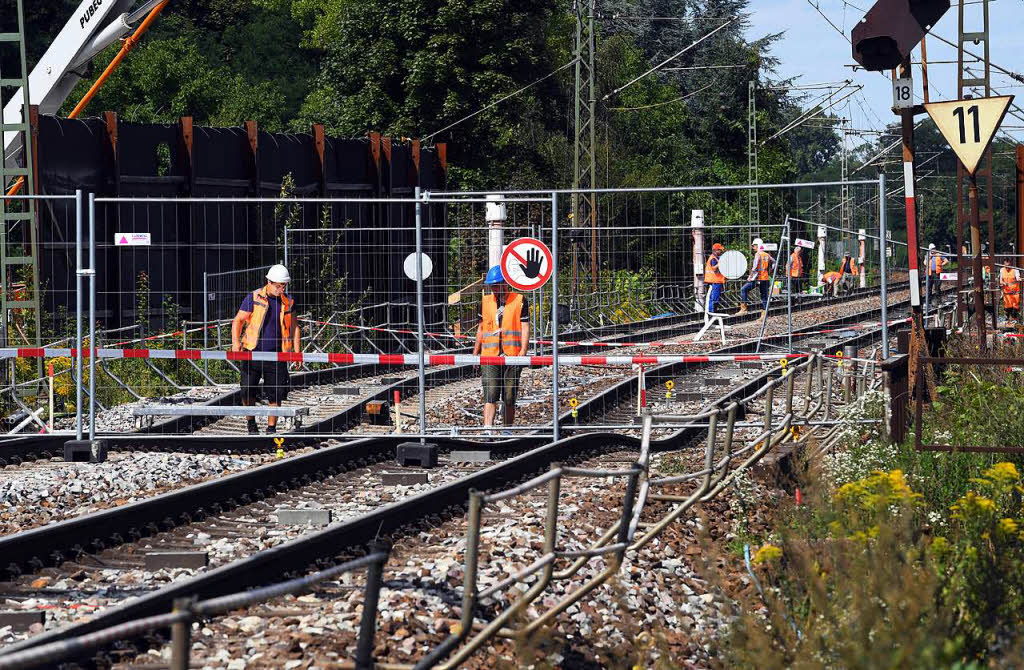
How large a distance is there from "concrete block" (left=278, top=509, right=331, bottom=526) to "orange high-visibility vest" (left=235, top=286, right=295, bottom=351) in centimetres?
Answer: 468

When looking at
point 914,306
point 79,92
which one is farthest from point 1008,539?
point 79,92

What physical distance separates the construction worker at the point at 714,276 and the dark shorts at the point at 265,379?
6067 millimetres

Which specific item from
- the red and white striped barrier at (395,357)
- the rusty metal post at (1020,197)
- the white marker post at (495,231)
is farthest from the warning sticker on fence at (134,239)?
the rusty metal post at (1020,197)

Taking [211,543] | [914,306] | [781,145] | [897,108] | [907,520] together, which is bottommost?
[211,543]

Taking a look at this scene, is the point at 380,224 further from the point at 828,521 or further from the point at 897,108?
the point at 828,521

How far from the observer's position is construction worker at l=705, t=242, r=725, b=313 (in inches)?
761

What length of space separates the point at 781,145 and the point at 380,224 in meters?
46.2

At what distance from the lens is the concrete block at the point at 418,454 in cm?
1252

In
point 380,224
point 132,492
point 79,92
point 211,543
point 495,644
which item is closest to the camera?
point 495,644

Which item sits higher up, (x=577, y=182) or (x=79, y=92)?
(x=79, y=92)

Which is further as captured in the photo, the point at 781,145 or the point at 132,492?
the point at 781,145

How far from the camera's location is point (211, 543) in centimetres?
913

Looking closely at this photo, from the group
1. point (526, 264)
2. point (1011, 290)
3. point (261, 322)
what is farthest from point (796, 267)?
point (261, 322)

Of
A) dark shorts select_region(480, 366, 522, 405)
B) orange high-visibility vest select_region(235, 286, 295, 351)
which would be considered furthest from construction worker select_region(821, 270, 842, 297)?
orange high-visibility vest select_region(235, 286, 295, 351)
